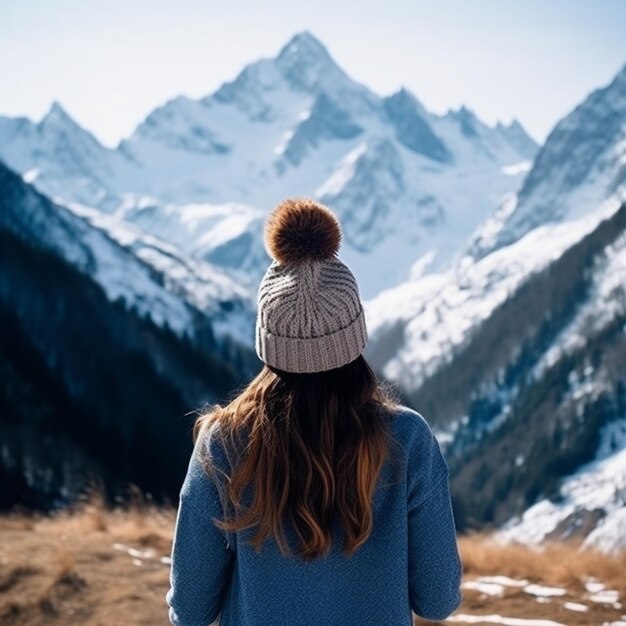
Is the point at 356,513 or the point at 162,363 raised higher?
the point at 162,363

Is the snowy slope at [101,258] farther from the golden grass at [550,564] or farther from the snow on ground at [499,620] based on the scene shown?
the snow on ground at [499,620]

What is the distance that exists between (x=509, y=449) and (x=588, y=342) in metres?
33.0

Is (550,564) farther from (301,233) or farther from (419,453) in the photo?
(301,233)

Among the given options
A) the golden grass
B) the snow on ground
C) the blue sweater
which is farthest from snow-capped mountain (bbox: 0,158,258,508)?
the blue sweater

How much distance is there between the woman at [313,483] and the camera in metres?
3.39

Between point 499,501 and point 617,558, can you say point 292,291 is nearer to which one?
point 617,558

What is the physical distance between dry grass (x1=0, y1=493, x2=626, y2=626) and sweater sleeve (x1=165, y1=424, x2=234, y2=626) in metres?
4.28

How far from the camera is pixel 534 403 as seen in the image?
587 ft

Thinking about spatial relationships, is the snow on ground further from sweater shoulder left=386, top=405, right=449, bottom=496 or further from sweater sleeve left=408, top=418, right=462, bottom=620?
sweater shoulder left=386, top=405, right=449, bottom=496

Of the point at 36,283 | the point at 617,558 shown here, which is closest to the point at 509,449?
the point at 36,283

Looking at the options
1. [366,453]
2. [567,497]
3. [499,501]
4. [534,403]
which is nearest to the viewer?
[366,453]

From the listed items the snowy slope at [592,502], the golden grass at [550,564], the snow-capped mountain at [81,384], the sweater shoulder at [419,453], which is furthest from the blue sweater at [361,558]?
the snowy slope at [592,502]

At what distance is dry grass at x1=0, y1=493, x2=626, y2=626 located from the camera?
7789 millimetres

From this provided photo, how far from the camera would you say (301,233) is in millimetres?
3529
